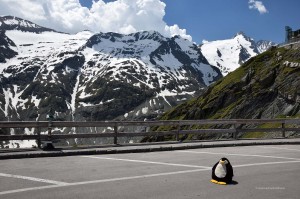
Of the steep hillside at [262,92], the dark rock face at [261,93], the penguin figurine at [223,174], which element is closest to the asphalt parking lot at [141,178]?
the penguin figurine at [223,174]

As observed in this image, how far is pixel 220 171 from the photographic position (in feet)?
31.1

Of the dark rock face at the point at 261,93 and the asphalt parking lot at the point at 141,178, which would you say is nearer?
the asphalt parking lot at the point at 141,178

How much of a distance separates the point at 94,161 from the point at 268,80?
67111mm

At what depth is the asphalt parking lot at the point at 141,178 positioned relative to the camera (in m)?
8.24

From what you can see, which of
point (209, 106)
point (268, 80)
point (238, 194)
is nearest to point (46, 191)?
point (238, 194)

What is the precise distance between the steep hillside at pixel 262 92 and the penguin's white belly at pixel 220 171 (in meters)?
45.6

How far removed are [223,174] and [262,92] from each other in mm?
64332

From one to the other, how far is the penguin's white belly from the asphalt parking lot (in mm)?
285

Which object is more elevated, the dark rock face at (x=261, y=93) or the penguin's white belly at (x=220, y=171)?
the dark rock face at (x=261, y=93)

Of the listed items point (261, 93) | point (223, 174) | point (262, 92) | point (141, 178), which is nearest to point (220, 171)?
point (223, 174)

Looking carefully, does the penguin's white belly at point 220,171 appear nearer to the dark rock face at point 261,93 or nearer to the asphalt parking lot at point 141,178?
the asphalt parking lot at point 141,178

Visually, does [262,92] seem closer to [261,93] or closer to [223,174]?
[261,93]

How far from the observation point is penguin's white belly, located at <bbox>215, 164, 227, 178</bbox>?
9422 millimetres

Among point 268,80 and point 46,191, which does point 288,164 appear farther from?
point 268,80
